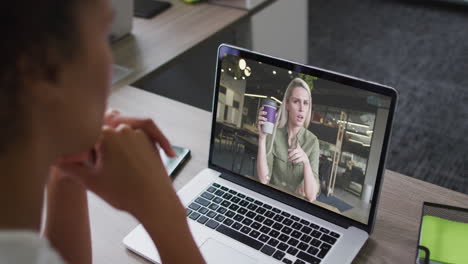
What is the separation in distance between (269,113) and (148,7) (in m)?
1.10

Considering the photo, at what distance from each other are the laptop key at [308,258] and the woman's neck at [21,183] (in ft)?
1.59

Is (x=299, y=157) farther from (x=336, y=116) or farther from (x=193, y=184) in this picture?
(x=193, y=184)

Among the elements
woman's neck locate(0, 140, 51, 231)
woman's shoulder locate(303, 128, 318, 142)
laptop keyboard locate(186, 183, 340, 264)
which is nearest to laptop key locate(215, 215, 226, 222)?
laptop keyboard locate(186, 183, 340, 264)

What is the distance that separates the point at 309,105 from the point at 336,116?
5 cm

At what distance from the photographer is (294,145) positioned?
94 centimetres

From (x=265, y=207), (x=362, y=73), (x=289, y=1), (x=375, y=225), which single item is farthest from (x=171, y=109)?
(x=362, y=73)

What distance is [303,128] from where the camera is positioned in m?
0.93

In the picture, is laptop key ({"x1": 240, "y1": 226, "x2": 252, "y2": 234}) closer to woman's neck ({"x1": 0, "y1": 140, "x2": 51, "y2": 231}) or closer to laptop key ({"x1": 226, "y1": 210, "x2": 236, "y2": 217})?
laptop key ({"x1": 226, "y1": 210, "x2": 236, "y2": 217})

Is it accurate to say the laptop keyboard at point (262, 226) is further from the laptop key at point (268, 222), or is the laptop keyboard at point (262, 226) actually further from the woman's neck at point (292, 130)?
the woman's neck at point (292, 130)

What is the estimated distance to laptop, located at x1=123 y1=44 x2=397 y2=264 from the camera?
0.87 meters

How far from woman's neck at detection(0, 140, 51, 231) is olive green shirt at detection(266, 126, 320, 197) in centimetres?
53

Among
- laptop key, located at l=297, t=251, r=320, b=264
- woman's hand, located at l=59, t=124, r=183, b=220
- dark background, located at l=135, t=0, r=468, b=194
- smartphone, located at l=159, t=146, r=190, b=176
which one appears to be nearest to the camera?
woman's hand, located at l=59, t=124, r=183, b=220

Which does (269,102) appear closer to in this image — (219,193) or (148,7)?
(219,193)

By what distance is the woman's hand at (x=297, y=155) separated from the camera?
93cm
